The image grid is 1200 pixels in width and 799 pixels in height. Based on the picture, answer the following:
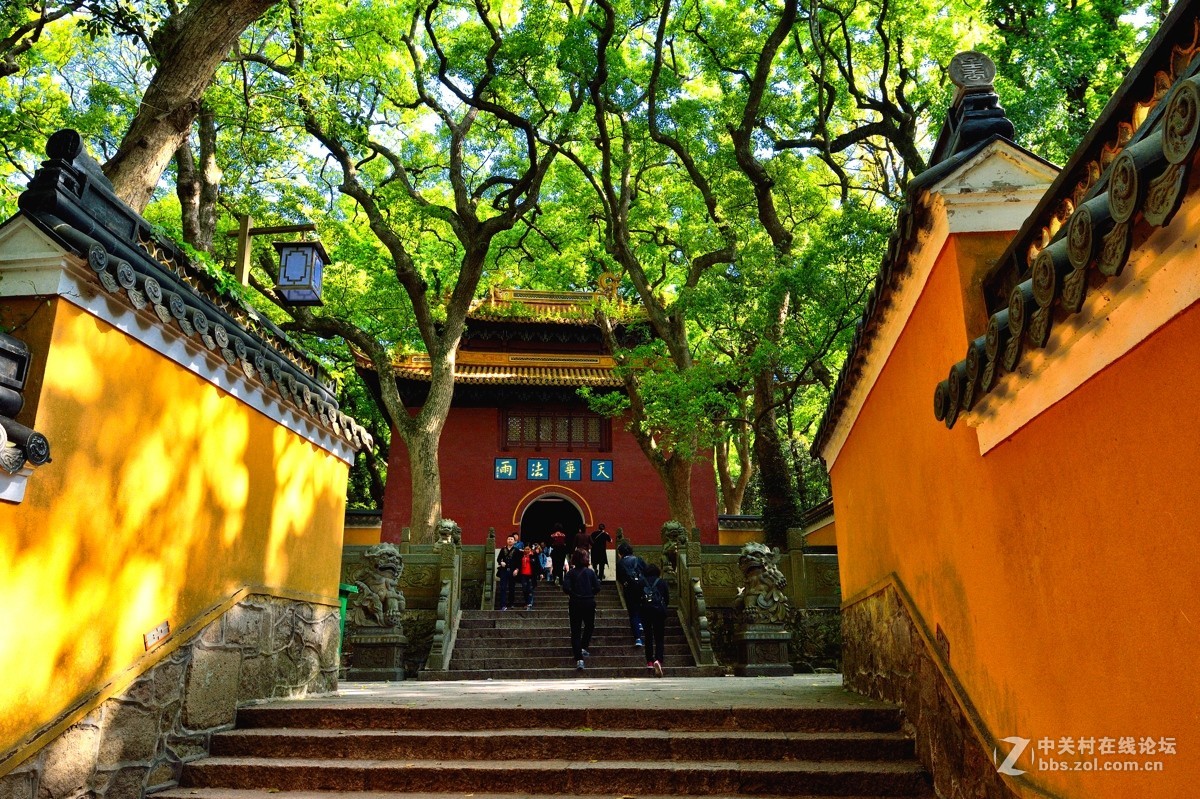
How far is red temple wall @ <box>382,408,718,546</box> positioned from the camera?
2036 cm

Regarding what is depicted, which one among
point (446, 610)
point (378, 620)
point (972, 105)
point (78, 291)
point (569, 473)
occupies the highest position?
point (569, 473)

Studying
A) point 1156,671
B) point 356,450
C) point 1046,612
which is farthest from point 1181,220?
point 356,450

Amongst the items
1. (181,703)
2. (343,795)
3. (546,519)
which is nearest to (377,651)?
(181,703)

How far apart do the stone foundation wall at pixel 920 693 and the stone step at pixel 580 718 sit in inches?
12.7

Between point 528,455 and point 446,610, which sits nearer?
point 446,610

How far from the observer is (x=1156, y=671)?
218cm

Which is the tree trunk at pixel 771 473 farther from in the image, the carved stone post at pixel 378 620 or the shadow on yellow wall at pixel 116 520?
the shadow on yellow wall at pixel 116 520

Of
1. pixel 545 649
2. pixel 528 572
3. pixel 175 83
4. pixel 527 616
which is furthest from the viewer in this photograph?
pixel 528 572

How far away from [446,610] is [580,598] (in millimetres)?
2787

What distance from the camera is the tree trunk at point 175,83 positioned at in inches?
231

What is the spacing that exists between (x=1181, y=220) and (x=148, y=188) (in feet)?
22.5

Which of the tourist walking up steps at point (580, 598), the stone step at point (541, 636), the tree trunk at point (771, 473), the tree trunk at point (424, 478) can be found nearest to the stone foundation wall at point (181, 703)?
the tourist walking up steps at point (580, 598)

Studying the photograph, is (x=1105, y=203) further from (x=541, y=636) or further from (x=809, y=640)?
(x=809, y=640)

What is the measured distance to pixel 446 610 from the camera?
1177 centimetres
